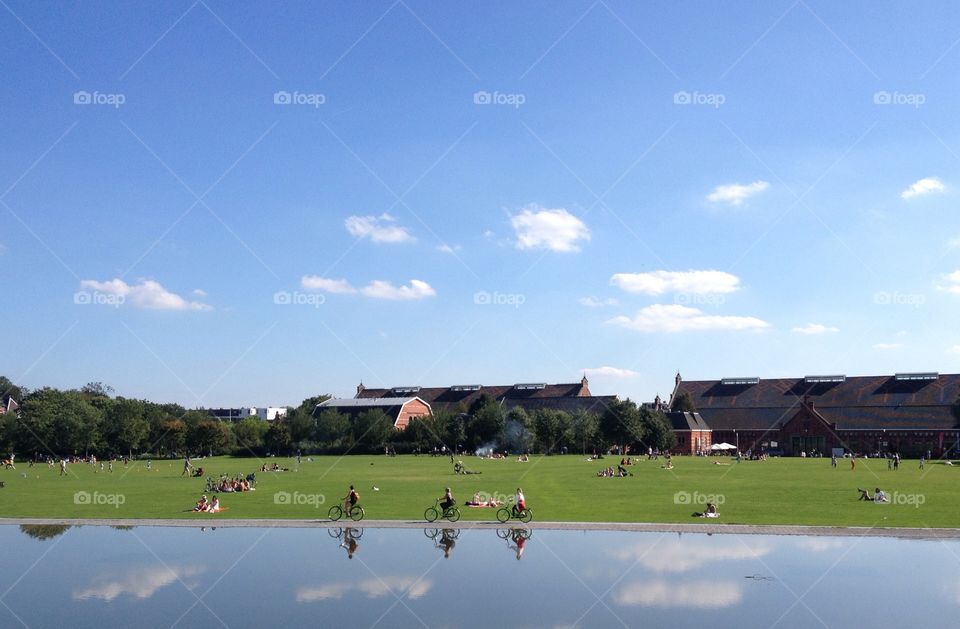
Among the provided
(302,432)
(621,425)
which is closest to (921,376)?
(621,425)

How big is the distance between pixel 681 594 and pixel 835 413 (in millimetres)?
127938

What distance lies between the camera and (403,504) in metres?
42.2

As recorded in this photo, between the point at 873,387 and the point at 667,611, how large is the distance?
137 metres

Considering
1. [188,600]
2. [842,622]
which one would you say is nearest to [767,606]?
[842,622]

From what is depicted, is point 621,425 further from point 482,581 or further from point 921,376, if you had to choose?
point 482,581

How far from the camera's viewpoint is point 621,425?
121 metres

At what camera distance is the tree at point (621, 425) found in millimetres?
120812

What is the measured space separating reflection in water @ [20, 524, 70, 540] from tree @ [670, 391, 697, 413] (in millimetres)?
128484

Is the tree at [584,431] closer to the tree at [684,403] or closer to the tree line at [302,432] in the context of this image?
the tree line at [302,432]

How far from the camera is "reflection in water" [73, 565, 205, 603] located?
20.7 meters

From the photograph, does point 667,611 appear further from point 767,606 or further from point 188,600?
point 188,600
